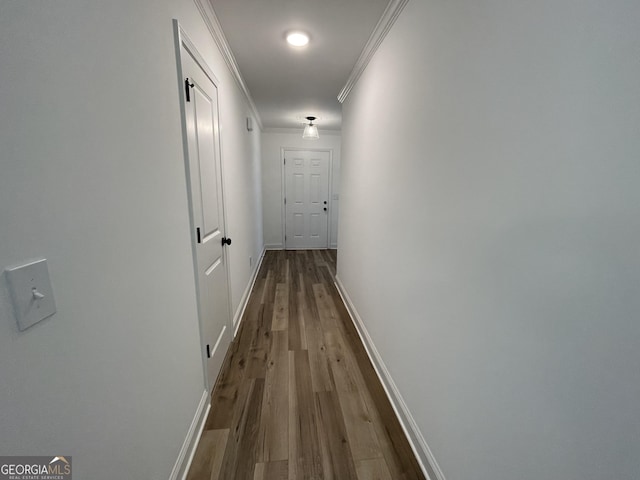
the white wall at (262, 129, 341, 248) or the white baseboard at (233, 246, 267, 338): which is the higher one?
the white wall at (262, 129, 341, 248)

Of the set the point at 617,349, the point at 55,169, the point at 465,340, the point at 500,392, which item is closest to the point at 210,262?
the point at 55,169

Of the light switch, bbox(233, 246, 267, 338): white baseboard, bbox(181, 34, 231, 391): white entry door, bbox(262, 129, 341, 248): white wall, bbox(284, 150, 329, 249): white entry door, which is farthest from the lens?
bbox(284, 150, 329, 249): white entry door

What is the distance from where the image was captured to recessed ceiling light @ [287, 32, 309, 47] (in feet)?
6.08

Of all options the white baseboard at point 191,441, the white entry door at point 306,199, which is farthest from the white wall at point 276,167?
the white baseboard at point 191,441

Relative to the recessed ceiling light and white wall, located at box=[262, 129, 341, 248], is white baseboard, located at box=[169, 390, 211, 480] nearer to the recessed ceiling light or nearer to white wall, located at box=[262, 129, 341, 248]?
the recessed ceiling light

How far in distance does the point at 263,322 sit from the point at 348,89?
2.67 metres

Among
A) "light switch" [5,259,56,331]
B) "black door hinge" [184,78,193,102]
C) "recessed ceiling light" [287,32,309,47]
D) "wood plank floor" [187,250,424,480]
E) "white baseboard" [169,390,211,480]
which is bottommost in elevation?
"wood plank floor" [187,250,424,480]

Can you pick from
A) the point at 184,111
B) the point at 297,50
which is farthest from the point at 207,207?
the point at 297,50

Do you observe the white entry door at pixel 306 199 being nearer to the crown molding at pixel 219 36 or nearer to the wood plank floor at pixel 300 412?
the crown molding at pixel 219 36

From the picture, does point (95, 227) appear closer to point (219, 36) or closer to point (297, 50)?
point (219, 36)

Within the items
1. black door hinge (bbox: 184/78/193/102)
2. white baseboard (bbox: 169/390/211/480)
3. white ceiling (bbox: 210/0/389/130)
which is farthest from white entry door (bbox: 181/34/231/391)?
white ceiling (bbox: 210/0/389/130)

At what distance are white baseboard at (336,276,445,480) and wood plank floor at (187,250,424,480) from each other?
0.04m

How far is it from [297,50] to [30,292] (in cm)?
233

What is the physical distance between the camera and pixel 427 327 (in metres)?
1.25
